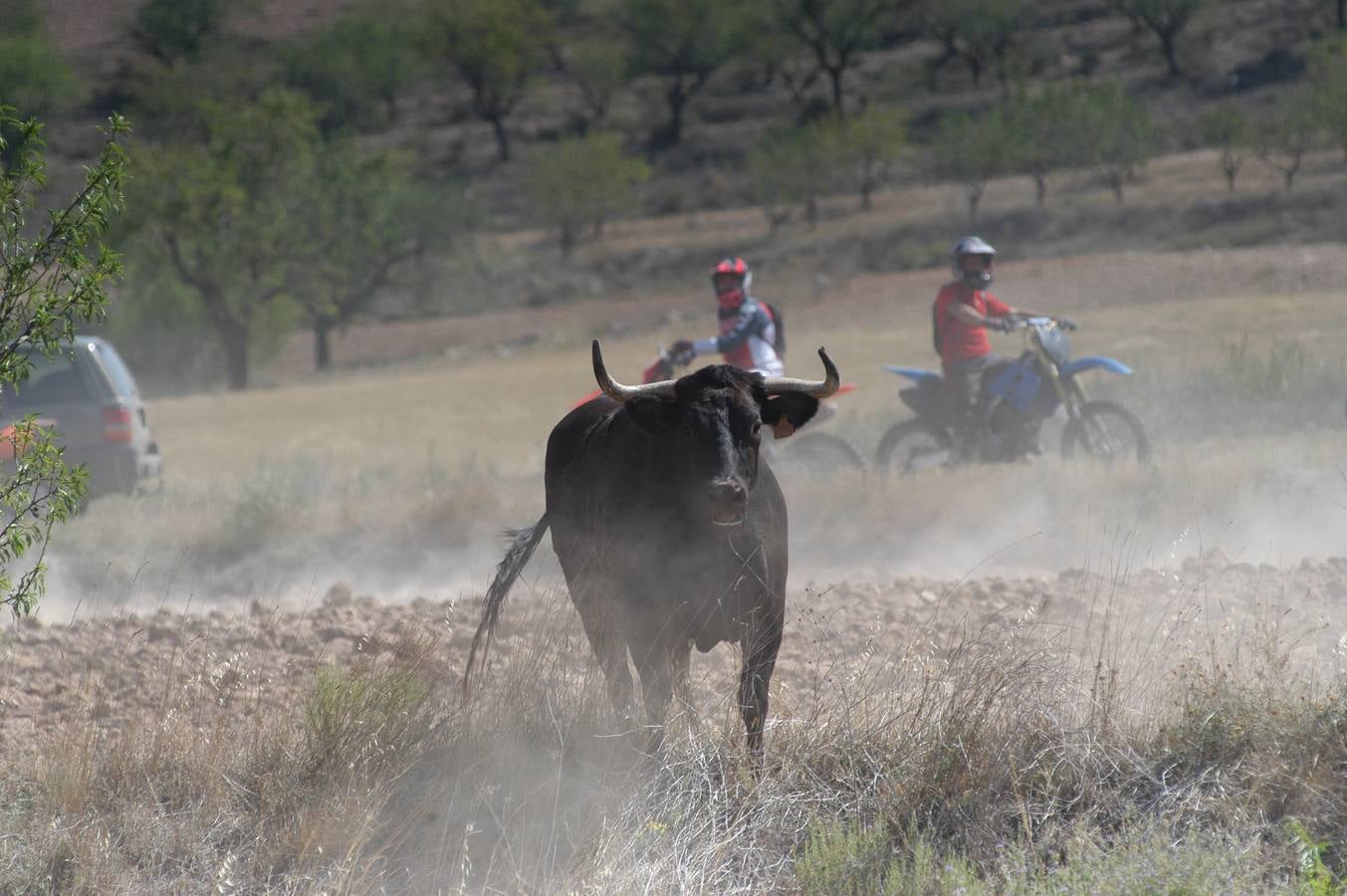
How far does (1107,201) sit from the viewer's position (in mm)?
63656

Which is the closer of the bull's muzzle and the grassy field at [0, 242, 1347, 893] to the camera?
the grassy field at [0, 242, 1347, 893]

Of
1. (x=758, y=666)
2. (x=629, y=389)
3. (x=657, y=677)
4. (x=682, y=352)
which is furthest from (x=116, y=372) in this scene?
(x=758, y=666)

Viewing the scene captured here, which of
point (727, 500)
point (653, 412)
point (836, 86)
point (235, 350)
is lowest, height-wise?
point (235, 350)

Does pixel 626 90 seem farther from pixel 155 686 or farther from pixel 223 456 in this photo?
pixel 155 686

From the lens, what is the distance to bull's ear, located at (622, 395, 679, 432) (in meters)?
6.10

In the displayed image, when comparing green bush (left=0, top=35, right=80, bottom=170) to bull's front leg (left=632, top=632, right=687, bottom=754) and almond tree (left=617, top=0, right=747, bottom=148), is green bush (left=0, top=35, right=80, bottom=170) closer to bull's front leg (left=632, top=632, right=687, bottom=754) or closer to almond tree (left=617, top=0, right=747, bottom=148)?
almond tree (left=617, top=0, right=747, bottom=148)

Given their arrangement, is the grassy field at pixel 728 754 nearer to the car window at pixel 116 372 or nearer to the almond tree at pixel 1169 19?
the car window at pixel 116 372

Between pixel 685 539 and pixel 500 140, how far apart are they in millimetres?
94579

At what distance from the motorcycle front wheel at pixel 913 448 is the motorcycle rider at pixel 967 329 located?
0.74 feet

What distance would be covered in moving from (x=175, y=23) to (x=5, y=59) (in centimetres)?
3162

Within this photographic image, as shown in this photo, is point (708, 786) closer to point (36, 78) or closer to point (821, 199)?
point (821, 199)

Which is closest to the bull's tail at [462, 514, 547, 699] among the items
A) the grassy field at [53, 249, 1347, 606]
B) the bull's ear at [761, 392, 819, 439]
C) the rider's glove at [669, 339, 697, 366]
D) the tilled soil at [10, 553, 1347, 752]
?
the tilled soil at [10, 553, 1347, 752]

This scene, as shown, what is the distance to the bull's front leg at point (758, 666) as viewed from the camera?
5.93m

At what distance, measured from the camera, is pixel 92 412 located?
45.5ft
